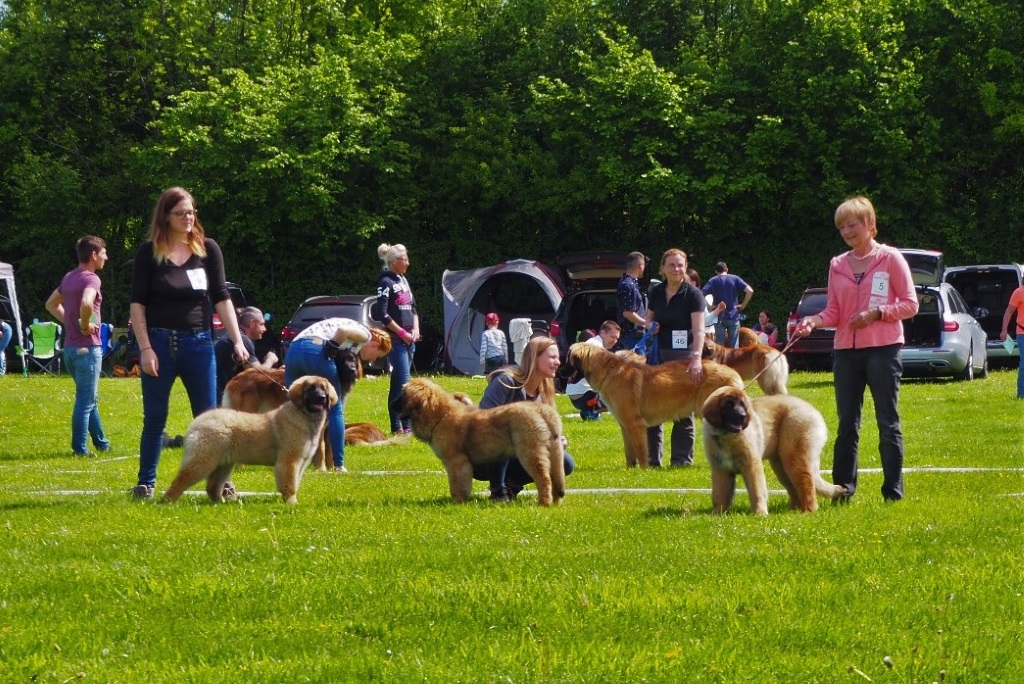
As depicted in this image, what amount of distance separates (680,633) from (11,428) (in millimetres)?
11886

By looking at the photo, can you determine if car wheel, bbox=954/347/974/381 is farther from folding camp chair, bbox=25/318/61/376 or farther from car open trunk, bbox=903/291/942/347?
folding camp chair, bbox=25/318/61/376

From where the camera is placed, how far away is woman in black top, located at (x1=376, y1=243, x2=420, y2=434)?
39.0ft

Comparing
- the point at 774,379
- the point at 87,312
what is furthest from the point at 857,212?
the point at 87,312

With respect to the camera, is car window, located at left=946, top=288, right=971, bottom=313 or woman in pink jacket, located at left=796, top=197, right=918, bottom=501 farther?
car window, located at left=946, top=288, right=971, bottom=313

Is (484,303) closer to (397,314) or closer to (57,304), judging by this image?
(397,314)

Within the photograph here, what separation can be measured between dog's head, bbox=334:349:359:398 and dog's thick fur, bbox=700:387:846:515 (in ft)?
12.4

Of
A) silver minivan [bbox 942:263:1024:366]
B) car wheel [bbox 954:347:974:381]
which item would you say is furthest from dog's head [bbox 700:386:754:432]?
silver minivan [bbox 942:263:1024:366]

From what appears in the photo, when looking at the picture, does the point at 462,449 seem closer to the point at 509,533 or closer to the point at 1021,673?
the point at 509,533

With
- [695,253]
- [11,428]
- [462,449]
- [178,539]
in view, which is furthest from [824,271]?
[178,539]

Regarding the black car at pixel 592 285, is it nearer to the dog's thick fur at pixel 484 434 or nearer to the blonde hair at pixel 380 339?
the blonde hair at pixel 380 339

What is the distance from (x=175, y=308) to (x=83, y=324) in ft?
10.7

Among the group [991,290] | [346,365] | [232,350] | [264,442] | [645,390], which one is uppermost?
[991,290]

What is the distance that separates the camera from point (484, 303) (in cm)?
2564

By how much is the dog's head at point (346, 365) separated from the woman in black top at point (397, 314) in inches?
53.5
